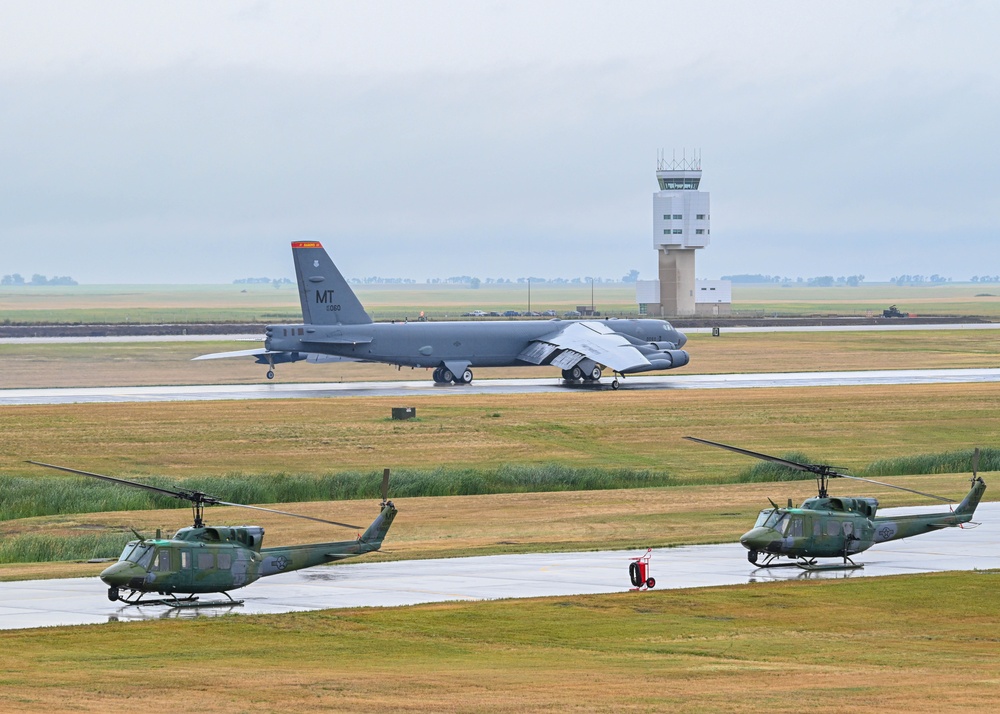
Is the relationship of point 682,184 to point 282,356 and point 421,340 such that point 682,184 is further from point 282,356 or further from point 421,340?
point 282,356

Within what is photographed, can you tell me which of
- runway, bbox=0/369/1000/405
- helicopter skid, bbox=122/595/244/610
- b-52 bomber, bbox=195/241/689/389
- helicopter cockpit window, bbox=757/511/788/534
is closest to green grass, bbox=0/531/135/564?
helicopter skid, bbox=122/595/244/610

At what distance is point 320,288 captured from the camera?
269 feet

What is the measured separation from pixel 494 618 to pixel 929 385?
57.1 metres

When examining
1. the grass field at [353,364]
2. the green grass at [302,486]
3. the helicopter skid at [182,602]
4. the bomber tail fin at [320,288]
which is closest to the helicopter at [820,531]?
the helicopter skid at [182,602]

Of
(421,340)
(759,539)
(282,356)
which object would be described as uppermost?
(421,340)

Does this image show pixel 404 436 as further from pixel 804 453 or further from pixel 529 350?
pixel 529 350

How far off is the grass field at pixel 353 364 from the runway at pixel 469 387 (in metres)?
5.54

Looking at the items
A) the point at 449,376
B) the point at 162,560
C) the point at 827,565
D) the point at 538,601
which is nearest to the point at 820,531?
the point at 827,565

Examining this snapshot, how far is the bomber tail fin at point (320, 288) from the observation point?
81875 millimetres

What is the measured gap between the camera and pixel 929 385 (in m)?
80.4

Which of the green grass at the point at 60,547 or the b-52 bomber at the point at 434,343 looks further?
the b-52 bomber at the point at 434,343

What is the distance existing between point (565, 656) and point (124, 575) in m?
9.66

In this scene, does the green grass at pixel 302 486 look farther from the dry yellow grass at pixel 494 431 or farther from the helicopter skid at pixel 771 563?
the helicopter skid at pixel 771 563

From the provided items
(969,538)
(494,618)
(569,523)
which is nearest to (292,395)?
(569,523)
